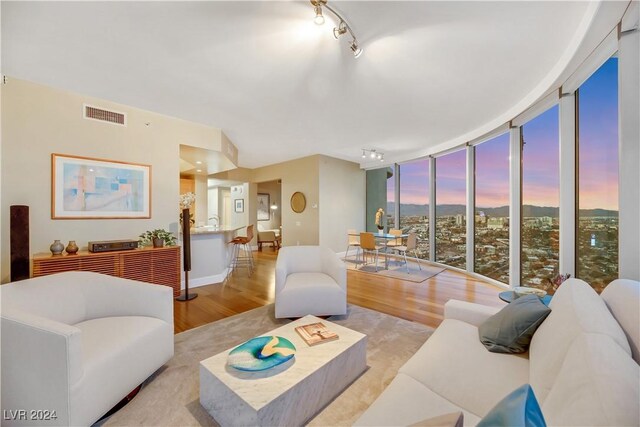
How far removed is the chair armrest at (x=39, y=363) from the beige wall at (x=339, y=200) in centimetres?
530

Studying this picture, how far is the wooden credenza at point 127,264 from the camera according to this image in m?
2.66

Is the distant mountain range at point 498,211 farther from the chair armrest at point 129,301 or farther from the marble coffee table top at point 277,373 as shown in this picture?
the chair armrest at point 129,301

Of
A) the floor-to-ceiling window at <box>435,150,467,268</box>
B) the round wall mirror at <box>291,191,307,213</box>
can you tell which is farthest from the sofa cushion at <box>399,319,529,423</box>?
the round wall mirror at <box>291,191,307,213</box>

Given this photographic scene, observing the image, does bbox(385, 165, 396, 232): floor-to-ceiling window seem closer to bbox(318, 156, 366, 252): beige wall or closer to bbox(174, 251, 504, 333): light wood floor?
bbox(318, 156, 366, 252): beige wall

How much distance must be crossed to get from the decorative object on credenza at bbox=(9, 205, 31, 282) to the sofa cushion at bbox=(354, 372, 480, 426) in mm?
3253

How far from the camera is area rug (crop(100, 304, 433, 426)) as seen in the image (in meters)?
1.49

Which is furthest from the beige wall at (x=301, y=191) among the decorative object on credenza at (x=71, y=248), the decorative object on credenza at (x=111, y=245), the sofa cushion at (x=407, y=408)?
the sofa cushion at (x=407, y=408)

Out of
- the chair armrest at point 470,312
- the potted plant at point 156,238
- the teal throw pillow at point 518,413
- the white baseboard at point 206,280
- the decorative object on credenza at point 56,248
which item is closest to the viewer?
the teal throw pillow at point 518,413

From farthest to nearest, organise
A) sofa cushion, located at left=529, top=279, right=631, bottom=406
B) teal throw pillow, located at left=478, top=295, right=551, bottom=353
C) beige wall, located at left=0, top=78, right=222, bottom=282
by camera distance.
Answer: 1. beige wall, located at left=0, top=78, right=222, bottom=282
2. teal throw pillow, located at left=478, top=295, right=551, bottom=353
3. sofa cushion, located at left=529, top=279, right=631, bottom=406

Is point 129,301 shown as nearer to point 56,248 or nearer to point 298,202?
point 56,248

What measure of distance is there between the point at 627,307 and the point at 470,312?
88cm

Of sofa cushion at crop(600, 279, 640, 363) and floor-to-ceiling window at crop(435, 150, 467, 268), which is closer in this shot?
sofa cushion at crop(600, 279, 640, 363)

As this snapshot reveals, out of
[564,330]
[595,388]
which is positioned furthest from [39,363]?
[564,330]

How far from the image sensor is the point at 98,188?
3186 mm
